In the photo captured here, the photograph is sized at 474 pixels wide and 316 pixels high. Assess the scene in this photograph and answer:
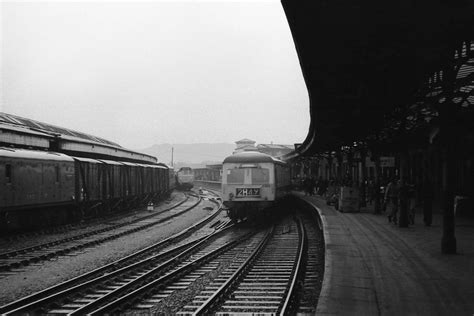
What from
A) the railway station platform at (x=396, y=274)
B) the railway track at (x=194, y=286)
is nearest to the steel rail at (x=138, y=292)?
the railway track at (x=194, y=286)

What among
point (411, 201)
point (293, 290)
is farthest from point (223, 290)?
point (411, 201)

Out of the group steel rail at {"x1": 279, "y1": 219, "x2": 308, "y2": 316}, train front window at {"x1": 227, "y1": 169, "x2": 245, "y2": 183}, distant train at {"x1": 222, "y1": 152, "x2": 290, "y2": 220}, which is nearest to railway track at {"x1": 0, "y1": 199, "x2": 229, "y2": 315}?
steel rail at {"x1": 279, "y1": 219, "x2": 308, "y2": 316}

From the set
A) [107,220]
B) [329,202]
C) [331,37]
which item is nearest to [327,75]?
[331,37]

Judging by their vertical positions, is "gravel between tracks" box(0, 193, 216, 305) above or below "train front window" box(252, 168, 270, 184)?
below

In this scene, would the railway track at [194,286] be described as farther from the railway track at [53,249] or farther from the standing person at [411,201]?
the standing person at [411,201]

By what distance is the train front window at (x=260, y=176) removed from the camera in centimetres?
2027

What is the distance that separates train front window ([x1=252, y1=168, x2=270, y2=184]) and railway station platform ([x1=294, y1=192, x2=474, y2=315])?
20.4ft

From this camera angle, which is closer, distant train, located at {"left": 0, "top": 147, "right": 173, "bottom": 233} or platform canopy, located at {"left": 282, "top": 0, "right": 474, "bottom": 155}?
platform canopy, located at {"left": 282, "top": 0, "right": 474, "bottom": 155}

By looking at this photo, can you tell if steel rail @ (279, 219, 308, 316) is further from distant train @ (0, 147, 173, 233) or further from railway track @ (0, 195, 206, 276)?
distant train @ (0, 147, 173, 233)

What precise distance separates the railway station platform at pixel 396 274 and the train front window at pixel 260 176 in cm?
623

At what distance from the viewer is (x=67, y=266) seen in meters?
11.3

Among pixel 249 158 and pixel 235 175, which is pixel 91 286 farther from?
pixel 249 158

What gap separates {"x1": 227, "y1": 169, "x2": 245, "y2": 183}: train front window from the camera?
2030cm

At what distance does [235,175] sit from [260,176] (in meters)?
0.95
